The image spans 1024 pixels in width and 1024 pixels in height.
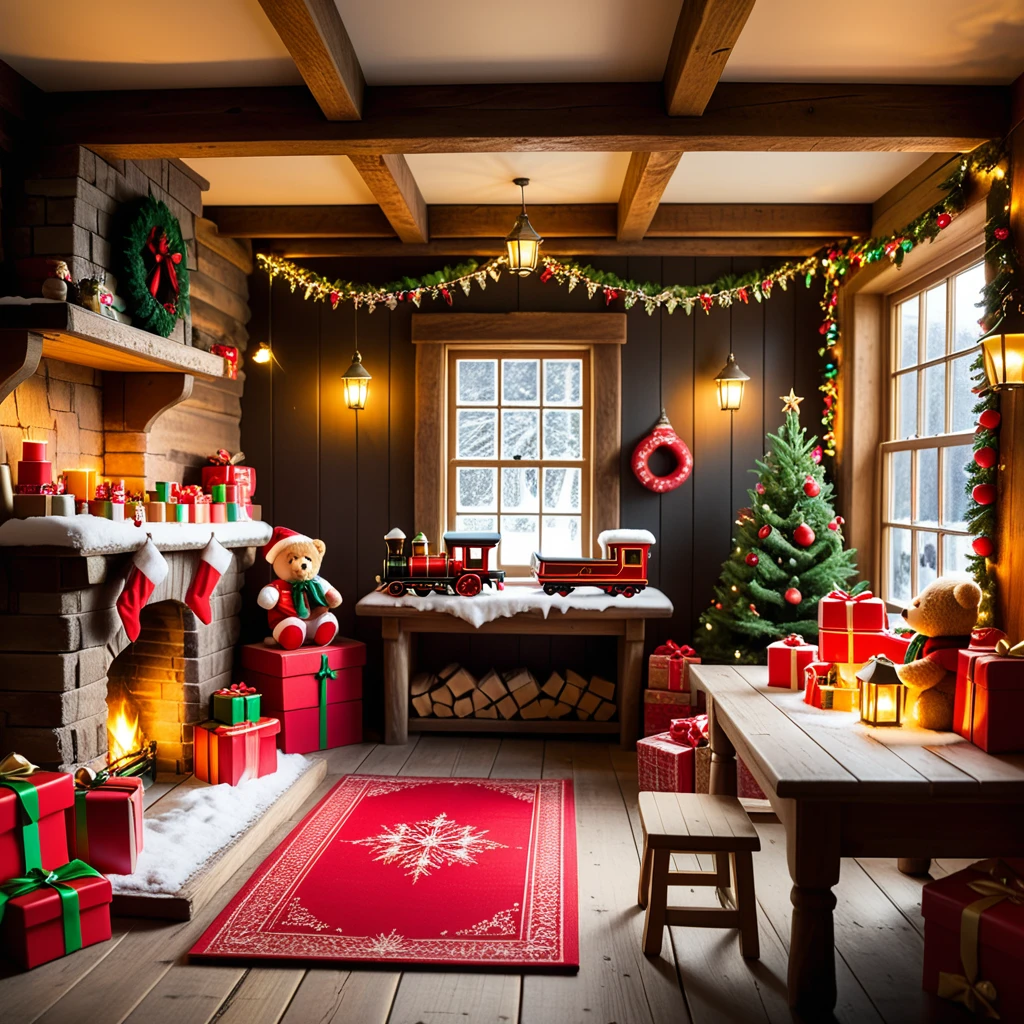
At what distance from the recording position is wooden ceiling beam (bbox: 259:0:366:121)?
8.93 ft

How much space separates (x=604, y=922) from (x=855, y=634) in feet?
4.16

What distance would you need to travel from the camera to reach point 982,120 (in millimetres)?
3430

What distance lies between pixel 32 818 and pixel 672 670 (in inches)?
122

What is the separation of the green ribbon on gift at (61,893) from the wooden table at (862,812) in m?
2.10

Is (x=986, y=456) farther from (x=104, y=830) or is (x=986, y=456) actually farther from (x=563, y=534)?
(x=104, y=830)

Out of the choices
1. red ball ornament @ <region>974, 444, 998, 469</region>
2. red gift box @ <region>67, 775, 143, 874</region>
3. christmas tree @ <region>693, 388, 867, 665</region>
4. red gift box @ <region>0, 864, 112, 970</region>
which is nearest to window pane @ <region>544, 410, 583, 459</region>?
christmas tree @ <region>693, 388, 867, 665</region>

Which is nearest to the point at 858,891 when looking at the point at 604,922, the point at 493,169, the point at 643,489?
the point at 604,922

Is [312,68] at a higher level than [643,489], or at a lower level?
higher

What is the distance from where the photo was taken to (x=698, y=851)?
8.24 ft

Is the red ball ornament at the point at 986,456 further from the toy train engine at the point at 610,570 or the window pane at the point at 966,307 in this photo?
the toy train engine at the point at 610,570

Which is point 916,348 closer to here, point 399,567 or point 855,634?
point 855,634

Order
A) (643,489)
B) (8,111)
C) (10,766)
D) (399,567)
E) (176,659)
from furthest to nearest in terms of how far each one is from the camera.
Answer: (643,489) → (399,567) → (176,659) → (8,111) → (10,766)

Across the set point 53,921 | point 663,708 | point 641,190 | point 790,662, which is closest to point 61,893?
point 53,921

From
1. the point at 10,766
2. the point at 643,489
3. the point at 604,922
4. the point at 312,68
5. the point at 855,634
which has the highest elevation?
the point at 312,68
